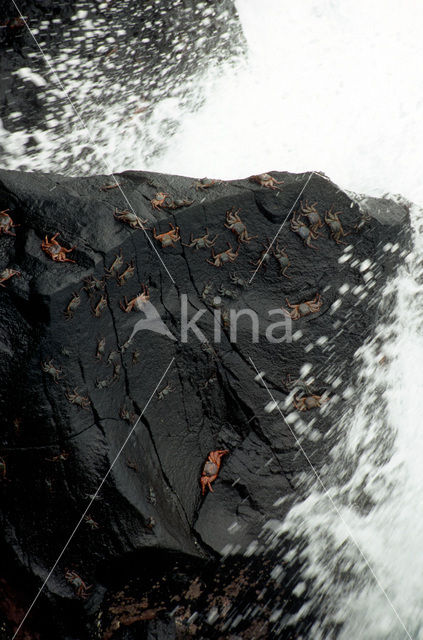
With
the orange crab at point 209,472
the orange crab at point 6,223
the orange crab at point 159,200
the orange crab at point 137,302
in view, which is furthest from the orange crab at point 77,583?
the orange crab at point 159,200

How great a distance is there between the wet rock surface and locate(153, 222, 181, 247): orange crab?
49 mm

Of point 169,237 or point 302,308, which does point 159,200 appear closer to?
point 169,237

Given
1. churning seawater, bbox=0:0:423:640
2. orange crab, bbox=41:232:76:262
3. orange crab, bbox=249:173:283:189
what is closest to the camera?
orange crab, bbox=41:232:76:262

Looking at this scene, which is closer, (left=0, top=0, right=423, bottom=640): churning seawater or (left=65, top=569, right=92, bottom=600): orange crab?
(left=65, top=569, right=92, bottom=600): orange crab

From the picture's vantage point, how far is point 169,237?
3.16 meters

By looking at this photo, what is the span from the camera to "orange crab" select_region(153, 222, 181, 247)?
10.3 ft

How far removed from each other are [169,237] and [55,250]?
0.66 metres

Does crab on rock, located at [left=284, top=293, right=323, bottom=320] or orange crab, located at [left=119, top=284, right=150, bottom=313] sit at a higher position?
orange crab, located at [left=119, top=284, right=150, bottom=313]

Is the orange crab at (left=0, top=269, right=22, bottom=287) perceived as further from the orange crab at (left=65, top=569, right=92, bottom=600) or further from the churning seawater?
the churning seawater

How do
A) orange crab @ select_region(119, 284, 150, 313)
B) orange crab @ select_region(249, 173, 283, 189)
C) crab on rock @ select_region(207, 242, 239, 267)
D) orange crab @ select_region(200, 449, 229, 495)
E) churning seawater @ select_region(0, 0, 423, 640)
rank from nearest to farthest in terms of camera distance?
orange crab @ select_region(119, 284, 150, 313) → orange crab @ select_region(200, 449, 229, 495) → crab on rock @ select_region(207, 242, 239, 267) → orange crab @ select_region(249, 173, 283, 189) → churning seawater @ select_region(0, 0, 423, 640)

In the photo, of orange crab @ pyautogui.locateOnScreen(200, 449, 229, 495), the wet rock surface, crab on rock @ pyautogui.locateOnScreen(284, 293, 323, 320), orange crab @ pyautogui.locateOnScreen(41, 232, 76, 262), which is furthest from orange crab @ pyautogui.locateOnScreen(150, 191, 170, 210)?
orange crab @ pyautogui.locateOnScreen(200, 449, 229, 495)

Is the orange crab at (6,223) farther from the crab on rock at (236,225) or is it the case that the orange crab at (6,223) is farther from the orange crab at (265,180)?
the orange crab at (265,180)

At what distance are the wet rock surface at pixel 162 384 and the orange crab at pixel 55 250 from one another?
29 mm

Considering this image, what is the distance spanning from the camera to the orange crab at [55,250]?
293cm
